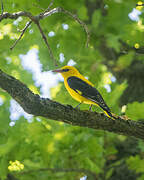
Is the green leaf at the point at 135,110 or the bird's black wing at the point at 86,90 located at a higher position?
the bird's black wing at the point at 86,90

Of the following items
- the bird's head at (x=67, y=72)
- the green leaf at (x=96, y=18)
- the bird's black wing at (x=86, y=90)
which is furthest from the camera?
the bird's head at (x=67, y=72)

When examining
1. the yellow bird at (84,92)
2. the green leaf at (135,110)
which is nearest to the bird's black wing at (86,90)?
the yellow bird at (84,92)

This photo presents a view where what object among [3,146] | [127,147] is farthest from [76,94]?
[127,147]

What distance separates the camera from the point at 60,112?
2947mm

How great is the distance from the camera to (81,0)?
5.21 ft

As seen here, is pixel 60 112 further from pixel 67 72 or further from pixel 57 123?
pixel 67 72

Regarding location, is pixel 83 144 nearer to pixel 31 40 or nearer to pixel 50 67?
pixel 50 67

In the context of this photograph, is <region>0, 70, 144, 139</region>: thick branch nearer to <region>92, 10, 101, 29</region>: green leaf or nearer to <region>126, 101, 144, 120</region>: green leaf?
<region>126, 101, 144, 120</region>: green leaf

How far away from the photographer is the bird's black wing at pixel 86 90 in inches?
144

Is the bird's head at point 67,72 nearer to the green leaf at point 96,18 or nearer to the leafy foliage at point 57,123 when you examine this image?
the leafy foliage at point 57,123

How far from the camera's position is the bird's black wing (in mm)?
3652

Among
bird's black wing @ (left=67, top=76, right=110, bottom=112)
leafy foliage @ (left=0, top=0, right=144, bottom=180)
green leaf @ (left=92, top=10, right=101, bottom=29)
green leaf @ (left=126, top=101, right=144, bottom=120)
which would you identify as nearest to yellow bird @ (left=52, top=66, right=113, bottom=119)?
bird's black wing @ (left=67, top=76, right=110, bottom=112)

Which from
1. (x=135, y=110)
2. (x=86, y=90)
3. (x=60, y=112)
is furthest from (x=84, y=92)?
(x=60, y=112)

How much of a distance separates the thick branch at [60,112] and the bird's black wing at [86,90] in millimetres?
232
